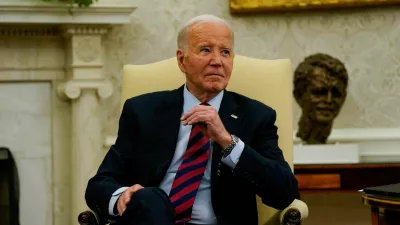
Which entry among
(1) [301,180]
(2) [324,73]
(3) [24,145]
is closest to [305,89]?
(2) [324,73]

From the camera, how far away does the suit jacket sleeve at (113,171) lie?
2.60 metres

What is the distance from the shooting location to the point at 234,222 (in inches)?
103

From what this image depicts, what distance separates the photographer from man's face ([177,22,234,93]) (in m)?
2.70

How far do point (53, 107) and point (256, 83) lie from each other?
1679mm

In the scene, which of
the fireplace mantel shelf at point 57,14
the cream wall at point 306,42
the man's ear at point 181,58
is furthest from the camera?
the cream wall at point 306,42

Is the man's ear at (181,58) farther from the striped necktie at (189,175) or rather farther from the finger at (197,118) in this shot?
the finger at (197,118)

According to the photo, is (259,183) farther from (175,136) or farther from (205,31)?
(205,31)

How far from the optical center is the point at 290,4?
4309 mm

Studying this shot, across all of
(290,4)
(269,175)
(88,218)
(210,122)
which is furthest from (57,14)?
(269,175)

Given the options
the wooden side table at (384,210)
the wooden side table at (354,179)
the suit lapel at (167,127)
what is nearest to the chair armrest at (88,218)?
the suit lapel at (167,127)

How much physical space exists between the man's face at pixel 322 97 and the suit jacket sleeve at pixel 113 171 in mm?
1260

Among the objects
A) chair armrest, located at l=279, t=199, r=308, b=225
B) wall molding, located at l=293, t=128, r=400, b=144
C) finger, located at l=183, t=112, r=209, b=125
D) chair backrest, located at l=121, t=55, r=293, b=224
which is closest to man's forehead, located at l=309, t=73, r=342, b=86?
wall molding, located at l=293, t=128, r=400, b=144

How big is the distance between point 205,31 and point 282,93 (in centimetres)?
47

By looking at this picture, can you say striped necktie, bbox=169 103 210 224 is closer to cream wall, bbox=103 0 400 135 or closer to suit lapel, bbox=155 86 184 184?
suit lapel, bbox=155 86 184 184
